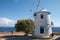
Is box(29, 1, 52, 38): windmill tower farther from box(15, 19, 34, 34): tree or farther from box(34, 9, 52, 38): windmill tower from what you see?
box(15, 19, 34, 34): tree

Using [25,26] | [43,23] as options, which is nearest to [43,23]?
[43,23]

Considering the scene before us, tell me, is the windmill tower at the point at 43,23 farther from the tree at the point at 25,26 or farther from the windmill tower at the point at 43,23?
the tree at the point at 25,26

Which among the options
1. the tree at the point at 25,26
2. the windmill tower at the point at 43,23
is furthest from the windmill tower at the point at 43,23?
the tree at the point at 25,26

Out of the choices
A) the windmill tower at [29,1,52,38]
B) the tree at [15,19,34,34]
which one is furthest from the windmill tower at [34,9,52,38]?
the tree at [15,19,34,34]

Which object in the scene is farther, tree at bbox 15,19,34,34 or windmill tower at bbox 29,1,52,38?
tree at bbox 15,19,34,34

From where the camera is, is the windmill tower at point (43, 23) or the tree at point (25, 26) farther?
the tree at point (25, 26)

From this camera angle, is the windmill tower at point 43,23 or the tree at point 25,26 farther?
the tree at point 25,26

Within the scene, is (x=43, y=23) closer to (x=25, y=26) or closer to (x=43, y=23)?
(x=43, y=23)

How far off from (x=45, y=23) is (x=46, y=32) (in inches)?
66.8

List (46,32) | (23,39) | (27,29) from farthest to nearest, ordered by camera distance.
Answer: (27,29), (46,32), (23,39)

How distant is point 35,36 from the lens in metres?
26.9

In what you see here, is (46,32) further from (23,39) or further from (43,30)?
(23,39)

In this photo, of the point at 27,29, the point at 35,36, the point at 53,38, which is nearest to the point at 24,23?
the point at 27,29

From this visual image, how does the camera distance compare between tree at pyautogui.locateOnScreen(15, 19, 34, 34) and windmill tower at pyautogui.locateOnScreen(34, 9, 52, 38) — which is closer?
windmill tower at pyautogui.locateOnScreen(34, 9, 52, 38)
